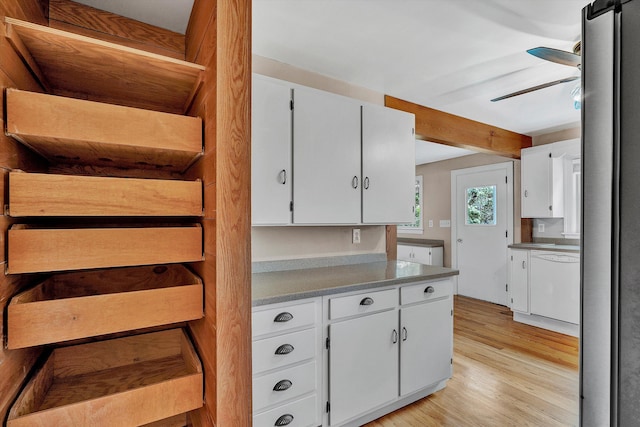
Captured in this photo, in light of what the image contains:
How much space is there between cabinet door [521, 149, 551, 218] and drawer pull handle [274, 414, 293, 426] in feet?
12.4

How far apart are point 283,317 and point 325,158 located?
1.04 meters

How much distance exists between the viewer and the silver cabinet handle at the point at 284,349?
5.31ft

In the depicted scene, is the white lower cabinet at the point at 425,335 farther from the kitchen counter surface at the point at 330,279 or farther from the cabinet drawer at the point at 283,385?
the cabinet drawer at the point at 283,385

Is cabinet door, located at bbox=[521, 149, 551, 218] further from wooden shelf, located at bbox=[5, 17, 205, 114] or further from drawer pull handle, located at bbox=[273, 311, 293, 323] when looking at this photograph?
wooden shelf, located at bbox=[5, 17, 205, 114]

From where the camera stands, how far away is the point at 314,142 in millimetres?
2094

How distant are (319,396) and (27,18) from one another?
2.02 m

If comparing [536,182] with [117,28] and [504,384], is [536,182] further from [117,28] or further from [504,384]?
[117,28]

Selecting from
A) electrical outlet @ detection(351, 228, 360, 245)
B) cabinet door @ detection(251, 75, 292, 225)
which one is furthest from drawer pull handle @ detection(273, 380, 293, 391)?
electrical outlet @ detection(351, 228, 360, 245)

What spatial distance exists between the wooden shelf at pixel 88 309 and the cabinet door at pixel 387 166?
1427 millimetres

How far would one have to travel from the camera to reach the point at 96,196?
1002mm

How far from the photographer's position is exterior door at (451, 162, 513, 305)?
4.62 metres

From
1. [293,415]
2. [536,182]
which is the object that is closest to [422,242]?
[536,182]

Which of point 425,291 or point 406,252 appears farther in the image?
point 406,252

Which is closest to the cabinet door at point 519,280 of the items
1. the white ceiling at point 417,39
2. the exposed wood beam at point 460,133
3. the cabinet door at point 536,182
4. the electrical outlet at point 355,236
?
the cabinet door at point 536,182
